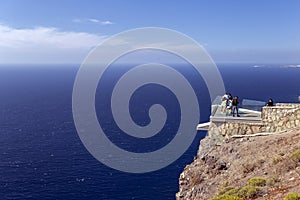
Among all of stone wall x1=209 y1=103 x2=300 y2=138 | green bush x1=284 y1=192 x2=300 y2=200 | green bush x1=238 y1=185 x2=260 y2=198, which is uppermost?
stone wall x1=209 y1=103 x2=300 y2=138

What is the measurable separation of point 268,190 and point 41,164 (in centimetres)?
6324

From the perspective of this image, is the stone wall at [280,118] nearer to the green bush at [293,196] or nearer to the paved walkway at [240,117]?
the paved walkway at [240,117]

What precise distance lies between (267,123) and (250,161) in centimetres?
485

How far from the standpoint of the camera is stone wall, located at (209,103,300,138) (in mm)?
21469

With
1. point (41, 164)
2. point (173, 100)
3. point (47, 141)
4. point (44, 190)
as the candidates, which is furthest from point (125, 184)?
point (173, 100)

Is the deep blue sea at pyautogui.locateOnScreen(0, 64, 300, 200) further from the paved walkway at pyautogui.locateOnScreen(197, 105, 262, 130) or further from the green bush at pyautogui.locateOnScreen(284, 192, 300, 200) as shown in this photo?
the green bush at pyautogui.locateOnScreen(284, 192, 300, 200)

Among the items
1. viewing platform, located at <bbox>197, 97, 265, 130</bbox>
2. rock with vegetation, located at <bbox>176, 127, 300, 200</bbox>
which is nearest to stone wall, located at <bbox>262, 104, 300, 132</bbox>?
viewing platform, located at <bbox>197, 97, 265, 130</bbox>

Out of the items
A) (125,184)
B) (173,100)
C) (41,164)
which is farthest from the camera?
(173,100)

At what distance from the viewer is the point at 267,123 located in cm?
2208

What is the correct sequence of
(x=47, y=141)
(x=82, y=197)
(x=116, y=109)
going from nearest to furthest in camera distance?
(x=82, y=197) → (x=47, y=141) → (x=116, y=109)

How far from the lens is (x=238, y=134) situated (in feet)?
73.7

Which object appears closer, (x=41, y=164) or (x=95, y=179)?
(x=95, y=179)

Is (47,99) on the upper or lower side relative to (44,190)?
upper

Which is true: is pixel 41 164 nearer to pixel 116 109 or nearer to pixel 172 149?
pixel 172 149
